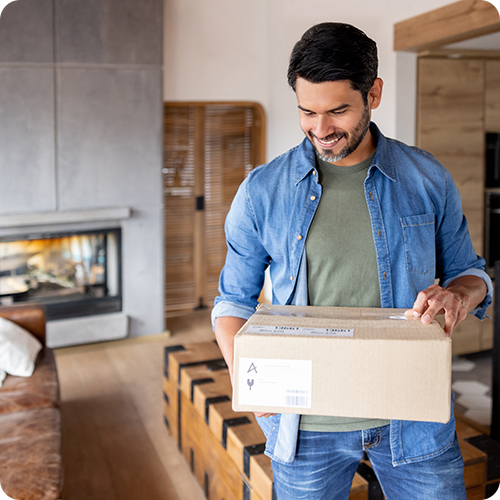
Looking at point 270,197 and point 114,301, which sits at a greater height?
point 270,197

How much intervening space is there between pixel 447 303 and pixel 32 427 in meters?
1.82

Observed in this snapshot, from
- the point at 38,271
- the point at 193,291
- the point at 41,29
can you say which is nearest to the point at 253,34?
the point at 41,29

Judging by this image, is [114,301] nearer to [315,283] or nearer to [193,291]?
[193,291]

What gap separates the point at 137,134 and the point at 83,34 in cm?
77

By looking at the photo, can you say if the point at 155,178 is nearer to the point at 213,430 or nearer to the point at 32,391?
the point at 32,391

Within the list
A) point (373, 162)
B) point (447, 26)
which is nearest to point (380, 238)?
point (373, 162)

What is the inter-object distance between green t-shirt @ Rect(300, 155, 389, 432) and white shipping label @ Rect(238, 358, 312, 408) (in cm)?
23

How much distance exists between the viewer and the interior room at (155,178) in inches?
110

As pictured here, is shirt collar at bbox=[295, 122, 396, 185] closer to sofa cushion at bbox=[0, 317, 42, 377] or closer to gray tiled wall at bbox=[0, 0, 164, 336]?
sofa cushion at bbox=[0, 317, 42, 377]

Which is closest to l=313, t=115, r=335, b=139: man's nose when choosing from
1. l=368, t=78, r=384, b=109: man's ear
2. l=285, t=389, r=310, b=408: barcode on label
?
l=368, t=78, r=384, b=109: man's ear

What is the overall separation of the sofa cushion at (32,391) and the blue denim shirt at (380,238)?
1573mm

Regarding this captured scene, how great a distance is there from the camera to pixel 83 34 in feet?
13.2

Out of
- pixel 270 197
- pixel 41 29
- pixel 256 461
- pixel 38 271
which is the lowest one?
pixel 256 461

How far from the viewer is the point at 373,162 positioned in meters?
1.20
